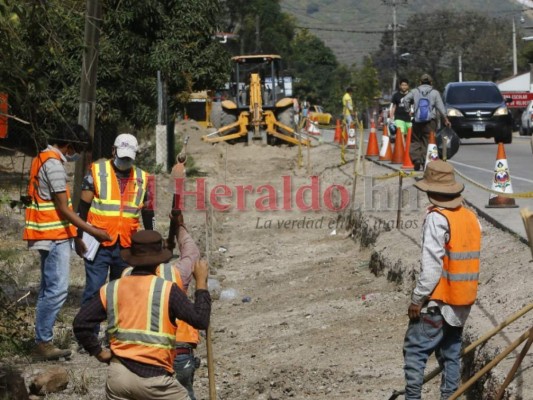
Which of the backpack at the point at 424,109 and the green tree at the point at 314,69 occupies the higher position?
the green tree at the point at 314,69

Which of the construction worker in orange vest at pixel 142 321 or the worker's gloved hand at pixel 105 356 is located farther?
the worker's gloved hand at pixel 105 356

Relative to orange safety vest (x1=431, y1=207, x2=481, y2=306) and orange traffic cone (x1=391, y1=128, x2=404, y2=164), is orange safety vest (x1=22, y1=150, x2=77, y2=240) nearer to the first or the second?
orange safety vest (x1=431, y1=207, x2=481, y2=306)

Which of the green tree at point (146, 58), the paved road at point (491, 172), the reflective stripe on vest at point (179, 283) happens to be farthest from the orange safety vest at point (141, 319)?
the green tree at point (146, 58)

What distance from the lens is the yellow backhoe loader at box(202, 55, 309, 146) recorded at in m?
33.2

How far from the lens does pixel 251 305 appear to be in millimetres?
13000

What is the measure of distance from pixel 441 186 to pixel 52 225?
11.3 feet

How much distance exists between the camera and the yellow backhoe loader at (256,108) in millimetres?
33156

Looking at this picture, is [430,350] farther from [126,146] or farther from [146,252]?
[126,146]

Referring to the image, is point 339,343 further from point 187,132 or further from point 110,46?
point 187,132

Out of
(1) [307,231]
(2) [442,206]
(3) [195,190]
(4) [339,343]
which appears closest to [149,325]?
(2) [442,206]

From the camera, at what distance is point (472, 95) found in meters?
31.6

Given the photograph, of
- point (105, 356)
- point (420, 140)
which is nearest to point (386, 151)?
point (420, 140)

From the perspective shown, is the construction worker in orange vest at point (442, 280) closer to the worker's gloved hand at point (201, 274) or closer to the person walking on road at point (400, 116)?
the worker's gloved hand at point (201, 274)

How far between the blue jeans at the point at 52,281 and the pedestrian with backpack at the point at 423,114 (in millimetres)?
10785
